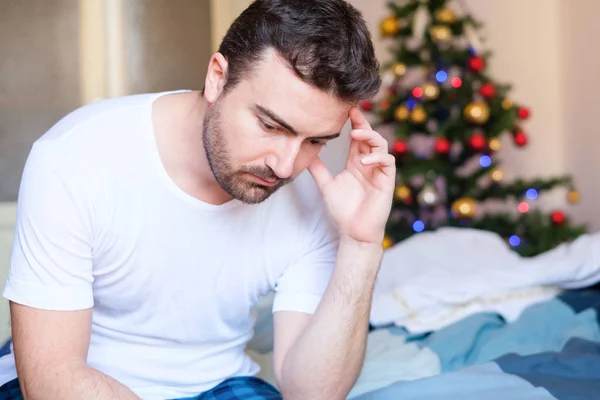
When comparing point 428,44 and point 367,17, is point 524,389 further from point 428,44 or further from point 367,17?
point 367,17

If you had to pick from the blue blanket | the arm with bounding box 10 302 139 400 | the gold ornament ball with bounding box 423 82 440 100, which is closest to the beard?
the arm with bounding box 10 302 139 400

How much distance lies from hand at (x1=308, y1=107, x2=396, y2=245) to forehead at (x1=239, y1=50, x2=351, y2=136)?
0.09m

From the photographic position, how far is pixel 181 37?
3.10 metres

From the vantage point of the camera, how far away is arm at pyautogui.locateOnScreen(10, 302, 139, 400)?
1.08 m

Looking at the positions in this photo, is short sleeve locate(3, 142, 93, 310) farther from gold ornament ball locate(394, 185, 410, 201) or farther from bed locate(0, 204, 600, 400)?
gold ornament ball locate(394, 185, 410, 201)

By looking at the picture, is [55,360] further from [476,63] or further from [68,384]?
[476,63]

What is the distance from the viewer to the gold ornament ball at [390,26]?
11.0ft

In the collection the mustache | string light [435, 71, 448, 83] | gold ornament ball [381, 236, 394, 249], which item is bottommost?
gold ornament ball [381, 236, 394, 249]

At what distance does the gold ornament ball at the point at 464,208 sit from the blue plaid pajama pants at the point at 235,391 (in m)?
1.98

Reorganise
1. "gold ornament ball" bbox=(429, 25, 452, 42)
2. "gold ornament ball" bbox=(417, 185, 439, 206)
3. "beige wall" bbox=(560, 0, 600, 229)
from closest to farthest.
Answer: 1. "gold ornament ball" bbox=(417, 185, 439, 206)
2. "gold ornament ball" bbox=(429, 25, 452, 42)
3. "beige wall" bbox=(560, 0, 600, 229)

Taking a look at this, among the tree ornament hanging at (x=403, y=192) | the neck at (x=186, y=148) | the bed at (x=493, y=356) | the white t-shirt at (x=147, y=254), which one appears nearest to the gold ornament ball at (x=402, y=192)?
the tree ornament hanging at (x=403, y=192)

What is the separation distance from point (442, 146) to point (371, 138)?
2.01m

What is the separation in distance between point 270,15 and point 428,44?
2252 millimetres

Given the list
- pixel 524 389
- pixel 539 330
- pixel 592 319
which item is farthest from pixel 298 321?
pixel 592 319
